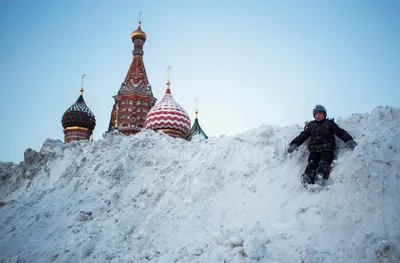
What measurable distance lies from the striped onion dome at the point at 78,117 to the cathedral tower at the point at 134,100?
6.43 ft

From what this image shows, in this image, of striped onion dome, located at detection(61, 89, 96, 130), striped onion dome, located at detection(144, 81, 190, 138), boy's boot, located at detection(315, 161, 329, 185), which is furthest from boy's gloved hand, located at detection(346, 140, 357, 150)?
striped onion dome, located at detection(61, 89, 96, 130)

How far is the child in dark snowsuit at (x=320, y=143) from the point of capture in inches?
209

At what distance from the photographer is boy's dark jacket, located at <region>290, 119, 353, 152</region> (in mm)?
5602

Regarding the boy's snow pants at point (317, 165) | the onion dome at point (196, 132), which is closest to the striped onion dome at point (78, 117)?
the onion dome at point (196, 132)

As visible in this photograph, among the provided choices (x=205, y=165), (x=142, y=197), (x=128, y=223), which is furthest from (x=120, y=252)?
(x=205, y=165)

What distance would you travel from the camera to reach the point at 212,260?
14.8 feet

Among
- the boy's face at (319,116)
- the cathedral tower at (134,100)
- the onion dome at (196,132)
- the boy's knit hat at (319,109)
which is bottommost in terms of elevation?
the boy's face at (319,116)

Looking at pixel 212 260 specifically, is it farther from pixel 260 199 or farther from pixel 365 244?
pixel 365 244

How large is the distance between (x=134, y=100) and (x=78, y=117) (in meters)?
5.19

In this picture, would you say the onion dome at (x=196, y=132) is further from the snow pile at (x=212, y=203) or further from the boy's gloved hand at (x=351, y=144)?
the boy's gloved hand at (x=351, y=144)

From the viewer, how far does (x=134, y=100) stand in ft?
102

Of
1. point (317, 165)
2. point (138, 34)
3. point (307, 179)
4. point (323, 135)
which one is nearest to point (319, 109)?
point (323, 135)

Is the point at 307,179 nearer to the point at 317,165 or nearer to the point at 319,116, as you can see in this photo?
the point at 317,165

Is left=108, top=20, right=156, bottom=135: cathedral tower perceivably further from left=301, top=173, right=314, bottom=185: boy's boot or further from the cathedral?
left=301, top=173, right=314, bottom=185: boy's boot
